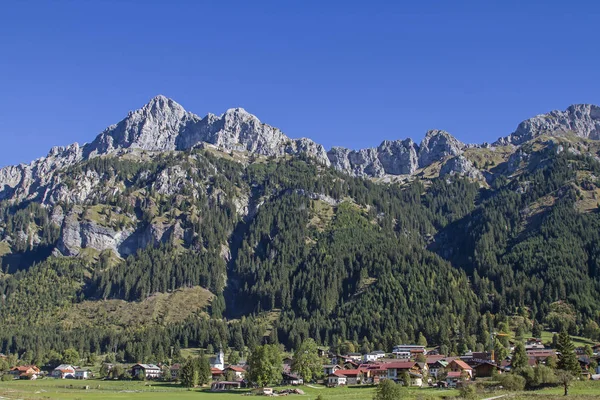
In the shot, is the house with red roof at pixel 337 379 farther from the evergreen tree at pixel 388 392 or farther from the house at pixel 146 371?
the evergreen tree at pixel 388 392

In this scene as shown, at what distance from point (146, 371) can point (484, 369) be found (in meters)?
88.2

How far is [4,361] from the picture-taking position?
183750 mm

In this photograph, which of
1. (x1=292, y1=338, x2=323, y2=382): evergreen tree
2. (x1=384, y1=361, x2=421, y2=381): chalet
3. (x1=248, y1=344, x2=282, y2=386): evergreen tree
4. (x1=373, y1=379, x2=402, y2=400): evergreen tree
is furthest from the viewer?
(x1=292, y1=338, x2=323, y2=382): evergreen tree

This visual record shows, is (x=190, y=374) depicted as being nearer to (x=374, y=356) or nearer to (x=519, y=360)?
(x=374, y=356)

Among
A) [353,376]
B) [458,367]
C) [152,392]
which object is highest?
[458,367]

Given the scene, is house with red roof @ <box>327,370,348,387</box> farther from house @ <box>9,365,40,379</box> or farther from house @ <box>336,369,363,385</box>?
house @ <box>9,365,40,379</box>

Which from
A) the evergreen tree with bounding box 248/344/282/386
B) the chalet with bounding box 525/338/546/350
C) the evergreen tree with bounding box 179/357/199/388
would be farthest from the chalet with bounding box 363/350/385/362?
the evergreen tree with bounding box 179/357/199/388

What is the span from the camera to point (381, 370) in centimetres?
14375

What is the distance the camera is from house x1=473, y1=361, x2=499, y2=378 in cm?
13701

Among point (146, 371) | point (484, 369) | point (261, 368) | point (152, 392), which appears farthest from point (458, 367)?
point (146, 371)

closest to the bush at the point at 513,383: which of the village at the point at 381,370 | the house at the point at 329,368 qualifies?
the village at the point at 381,370

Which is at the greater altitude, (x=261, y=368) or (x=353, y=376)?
(x=261, y=368)

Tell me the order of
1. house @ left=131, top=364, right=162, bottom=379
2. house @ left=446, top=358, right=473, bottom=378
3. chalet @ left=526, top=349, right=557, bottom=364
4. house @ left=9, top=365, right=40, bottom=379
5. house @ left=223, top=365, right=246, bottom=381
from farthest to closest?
house @ left=131, top=364, right=162, bottom=379
house @ left=9, top=365, right=40, bottom=379
house @ left=223, top=365, right=246, bottom=381
chalet @ left=526, top=349, right=557, bottom=364
house @ left=446, top=358, right=473, bottom=378

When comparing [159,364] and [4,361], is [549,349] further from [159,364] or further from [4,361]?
[4,361]
